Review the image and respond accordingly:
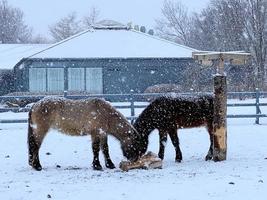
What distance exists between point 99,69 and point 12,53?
976 cm

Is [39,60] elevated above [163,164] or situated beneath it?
elevated above

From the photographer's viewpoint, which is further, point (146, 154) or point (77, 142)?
point (77, 142)

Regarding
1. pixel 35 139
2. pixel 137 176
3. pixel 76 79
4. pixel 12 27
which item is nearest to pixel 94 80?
pixel 76 79

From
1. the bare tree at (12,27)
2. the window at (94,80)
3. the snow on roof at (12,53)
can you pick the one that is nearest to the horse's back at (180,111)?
the window at (94,80)

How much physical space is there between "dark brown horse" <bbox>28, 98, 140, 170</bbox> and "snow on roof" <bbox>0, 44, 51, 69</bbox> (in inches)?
957

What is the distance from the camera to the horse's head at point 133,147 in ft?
32.2

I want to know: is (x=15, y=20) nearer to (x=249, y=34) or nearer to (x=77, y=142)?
(x=249, y=34)

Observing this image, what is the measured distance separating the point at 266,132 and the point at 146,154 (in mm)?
6257

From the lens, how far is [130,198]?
23.9 feet

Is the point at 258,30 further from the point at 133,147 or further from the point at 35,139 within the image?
the point at 35,139

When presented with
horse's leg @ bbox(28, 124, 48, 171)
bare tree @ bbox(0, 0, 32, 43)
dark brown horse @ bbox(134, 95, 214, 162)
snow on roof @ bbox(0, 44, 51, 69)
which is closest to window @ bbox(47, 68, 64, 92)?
snow on roof @ bbox(0, 44, 51, 69)

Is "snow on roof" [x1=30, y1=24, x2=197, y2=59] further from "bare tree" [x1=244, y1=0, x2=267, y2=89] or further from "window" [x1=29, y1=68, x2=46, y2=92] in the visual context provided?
"bare tree" [x1=244, y1=0, x2=267, y2=89]

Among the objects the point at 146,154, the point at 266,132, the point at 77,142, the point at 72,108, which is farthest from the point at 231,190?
the point at 266,132

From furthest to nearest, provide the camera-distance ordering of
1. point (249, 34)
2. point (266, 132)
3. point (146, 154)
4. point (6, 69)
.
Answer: point (249, 34) → point (6, 69) → point (266, 132) → point (146, 154)
